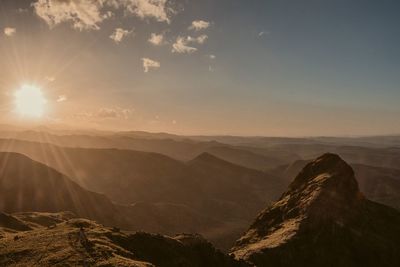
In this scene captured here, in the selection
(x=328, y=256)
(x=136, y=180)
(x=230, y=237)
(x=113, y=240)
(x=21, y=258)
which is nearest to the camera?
(x=21, y=258)

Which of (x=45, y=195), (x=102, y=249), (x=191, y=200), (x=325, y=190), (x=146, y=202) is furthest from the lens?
(x=191, y=200)

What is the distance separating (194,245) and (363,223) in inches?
1014

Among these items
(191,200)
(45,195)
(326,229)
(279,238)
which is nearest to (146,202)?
(45,195)

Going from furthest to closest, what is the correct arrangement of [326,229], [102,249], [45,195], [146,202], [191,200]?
[191,200], [146,202], [45,195], [326,229], [102,249]

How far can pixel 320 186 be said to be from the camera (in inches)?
2103

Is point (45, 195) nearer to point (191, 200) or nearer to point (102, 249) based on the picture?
point (191, 200)

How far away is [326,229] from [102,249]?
97.3 feet

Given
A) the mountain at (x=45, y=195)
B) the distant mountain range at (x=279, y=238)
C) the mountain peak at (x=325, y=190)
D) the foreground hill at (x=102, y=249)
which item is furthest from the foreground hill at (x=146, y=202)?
the foreground hill at (x=102, y=249)

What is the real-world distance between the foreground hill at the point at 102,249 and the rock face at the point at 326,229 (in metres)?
8.85

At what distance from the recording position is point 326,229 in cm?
4647

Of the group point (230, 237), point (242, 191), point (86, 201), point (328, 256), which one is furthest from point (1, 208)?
point (242, 191)

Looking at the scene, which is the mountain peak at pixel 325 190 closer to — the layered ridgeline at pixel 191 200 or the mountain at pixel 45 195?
the layered ridgeline at pixel 191 200

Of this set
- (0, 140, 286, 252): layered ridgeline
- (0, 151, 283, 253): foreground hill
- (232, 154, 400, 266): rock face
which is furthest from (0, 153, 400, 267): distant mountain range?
(0, 140, 286, 252): layered ridgeline

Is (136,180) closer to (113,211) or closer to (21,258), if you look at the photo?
(113,211)
